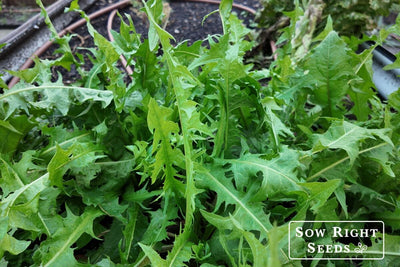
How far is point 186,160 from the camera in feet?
1.91

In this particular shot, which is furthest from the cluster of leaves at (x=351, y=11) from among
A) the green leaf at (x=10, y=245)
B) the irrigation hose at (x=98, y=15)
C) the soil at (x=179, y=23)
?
the green leaf at (x=10, y=245)

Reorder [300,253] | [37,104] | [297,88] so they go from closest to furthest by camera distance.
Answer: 1. [300,253]
2. [37,104]
3. [297,88]

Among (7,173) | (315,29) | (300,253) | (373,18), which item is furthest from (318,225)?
(373,18)

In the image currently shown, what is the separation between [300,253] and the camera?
1.94 feet

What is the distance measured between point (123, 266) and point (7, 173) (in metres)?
0.36

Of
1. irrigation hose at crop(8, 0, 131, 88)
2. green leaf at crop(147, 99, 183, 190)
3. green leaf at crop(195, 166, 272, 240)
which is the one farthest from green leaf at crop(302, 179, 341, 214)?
irrigation hose at crop(8, 0, 131, 88)

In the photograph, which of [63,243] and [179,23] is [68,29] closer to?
[179,23]

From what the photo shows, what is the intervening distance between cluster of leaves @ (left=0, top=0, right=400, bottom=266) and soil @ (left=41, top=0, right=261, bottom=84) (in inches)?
Result: 32.3

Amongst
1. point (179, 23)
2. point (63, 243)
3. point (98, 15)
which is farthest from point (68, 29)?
point (63, 243)

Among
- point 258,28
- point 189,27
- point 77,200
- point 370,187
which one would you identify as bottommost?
point 370,187

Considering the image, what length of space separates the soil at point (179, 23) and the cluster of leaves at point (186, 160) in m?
0.82

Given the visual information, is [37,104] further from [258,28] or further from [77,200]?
[258,28]

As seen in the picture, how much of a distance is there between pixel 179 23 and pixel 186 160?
1.61 metres

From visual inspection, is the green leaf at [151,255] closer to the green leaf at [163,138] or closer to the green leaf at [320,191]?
the green leaf at [163,138]
